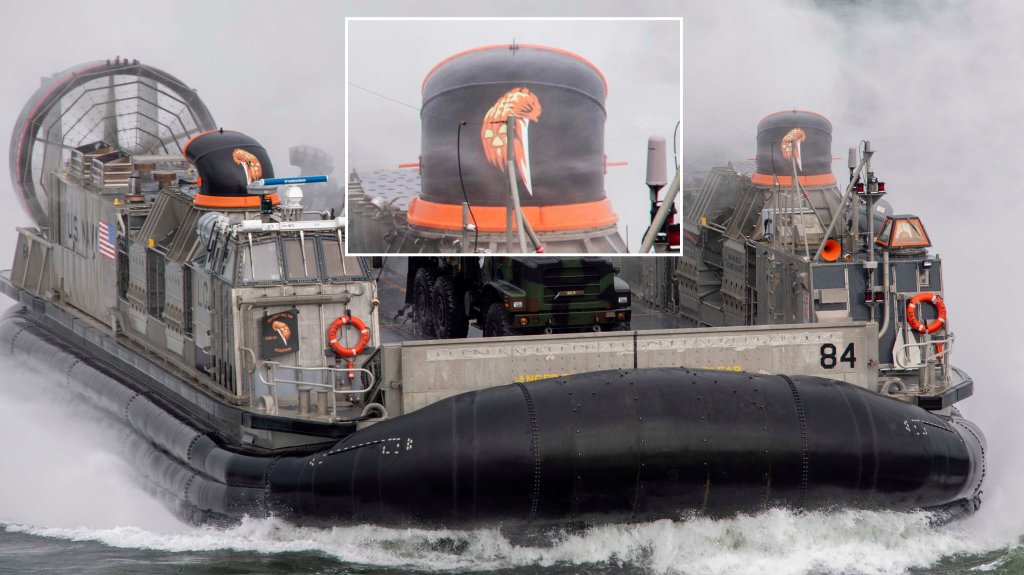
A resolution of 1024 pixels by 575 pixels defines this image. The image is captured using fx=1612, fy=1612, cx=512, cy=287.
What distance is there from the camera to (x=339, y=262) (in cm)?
1479

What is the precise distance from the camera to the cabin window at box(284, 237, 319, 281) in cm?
1460

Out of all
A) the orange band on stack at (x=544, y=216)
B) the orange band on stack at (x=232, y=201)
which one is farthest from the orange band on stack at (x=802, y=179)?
the orange band on stack at (x=232, y=201)

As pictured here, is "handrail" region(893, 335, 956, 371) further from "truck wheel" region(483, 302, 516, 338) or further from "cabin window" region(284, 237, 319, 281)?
"cabin window" region(284, 237, 319, 281)

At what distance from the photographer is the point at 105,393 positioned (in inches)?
680

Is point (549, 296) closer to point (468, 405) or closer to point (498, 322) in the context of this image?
point (498, 322)

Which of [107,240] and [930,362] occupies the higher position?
[107,240]

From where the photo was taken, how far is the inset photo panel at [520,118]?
14773 mm

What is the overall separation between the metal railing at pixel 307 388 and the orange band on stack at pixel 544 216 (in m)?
1.79

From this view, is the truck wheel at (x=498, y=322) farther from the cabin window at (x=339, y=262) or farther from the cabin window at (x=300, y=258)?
the cabin window at (x=300, y=258)

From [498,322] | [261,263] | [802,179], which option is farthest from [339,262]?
[802,179]

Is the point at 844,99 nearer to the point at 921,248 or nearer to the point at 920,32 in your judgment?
the point at 920,32

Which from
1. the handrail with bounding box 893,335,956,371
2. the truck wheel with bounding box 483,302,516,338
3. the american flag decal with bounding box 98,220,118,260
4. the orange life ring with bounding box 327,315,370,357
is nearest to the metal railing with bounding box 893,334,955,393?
the handrail with bounding box 893,335,956,371

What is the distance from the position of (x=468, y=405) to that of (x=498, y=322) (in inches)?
118

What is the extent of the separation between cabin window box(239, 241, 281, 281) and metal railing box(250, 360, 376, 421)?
795 millimetres
